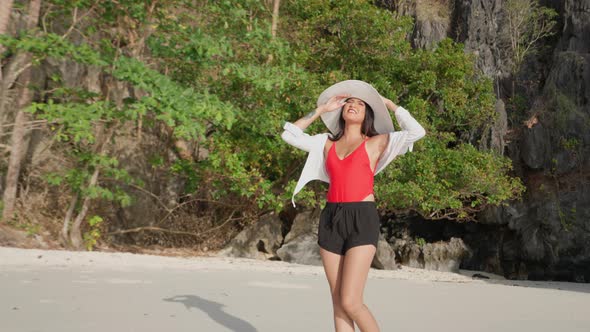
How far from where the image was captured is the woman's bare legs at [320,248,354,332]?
116 inches

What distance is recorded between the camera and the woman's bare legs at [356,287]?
2.80m

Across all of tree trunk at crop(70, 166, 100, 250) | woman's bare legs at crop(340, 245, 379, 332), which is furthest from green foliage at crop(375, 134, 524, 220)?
woman's bare legs at crop(340, 245, 379, 332)

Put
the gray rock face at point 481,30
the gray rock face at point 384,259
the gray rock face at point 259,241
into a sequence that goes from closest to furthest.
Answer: the gray rock face at point 259,241, the gray rock face at point 384,259, the gray rock face at point 481,30

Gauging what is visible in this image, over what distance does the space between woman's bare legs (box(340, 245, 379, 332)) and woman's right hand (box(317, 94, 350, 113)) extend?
87 cm

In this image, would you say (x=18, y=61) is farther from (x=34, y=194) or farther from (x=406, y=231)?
(x=406, y=231)

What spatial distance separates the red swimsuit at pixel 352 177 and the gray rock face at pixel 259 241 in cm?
921

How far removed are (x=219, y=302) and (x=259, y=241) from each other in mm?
7765

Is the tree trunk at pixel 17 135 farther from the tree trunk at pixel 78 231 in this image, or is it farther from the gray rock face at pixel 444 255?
the gray rock face at pixel 444 255

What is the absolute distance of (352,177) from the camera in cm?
302

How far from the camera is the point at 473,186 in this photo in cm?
1226

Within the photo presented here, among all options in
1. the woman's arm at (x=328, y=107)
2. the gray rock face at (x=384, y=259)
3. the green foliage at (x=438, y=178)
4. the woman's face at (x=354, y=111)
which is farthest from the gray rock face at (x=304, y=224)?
the woman's face at (x=354, y=111)

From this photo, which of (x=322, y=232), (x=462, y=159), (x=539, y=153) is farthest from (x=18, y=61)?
(x=539, y=153)

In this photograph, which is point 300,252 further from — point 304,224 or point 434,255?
point 434,255

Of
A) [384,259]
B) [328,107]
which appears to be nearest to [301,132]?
[328,107]
